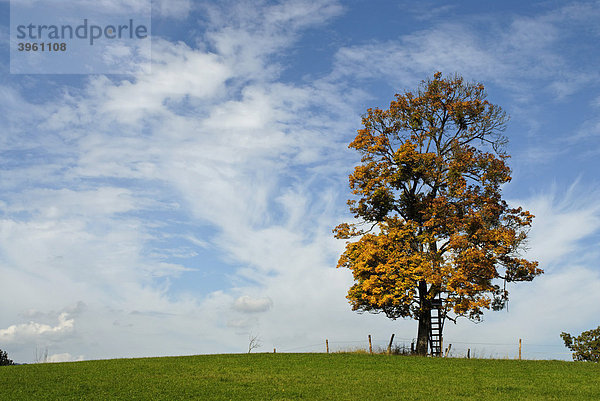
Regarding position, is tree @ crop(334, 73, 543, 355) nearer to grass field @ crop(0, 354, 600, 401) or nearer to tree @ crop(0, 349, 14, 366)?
grass field @ crop(0, 354, 600, 401)

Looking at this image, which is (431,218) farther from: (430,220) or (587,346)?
(587,346)

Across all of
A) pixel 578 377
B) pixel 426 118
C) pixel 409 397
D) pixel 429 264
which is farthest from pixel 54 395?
pixel 426 118

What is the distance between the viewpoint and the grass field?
20672 mm

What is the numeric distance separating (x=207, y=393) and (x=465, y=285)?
16.9 m

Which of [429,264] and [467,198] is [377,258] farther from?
[467,198]

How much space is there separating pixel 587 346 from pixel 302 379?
33897 millimetres

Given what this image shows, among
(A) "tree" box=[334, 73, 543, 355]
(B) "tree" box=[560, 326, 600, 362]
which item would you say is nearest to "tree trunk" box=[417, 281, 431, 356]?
(A) "tree" box=[334, 73, 543, 355]

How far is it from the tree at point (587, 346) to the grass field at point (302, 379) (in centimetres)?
1714

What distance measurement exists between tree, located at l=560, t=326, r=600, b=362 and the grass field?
1714 cm

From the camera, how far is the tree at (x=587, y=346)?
45875mm

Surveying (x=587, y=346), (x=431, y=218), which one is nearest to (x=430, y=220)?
→ (x=431, y=218)

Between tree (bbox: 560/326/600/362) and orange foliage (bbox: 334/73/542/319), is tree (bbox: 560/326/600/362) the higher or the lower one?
the lower one

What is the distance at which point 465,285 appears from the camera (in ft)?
102

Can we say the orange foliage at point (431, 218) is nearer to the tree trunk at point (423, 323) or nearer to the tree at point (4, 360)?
A: the tree trunk at point (423, 323)
